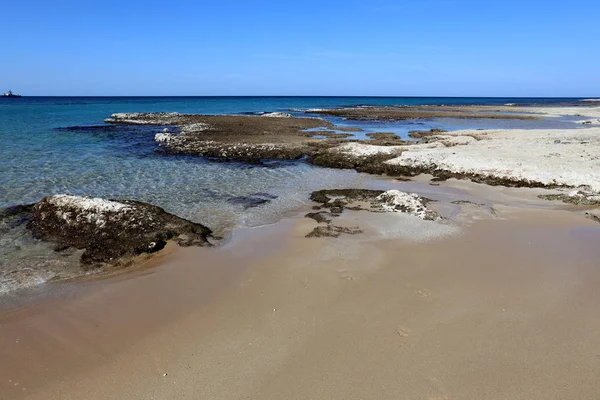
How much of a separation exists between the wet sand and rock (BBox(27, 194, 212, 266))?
33.1 inches

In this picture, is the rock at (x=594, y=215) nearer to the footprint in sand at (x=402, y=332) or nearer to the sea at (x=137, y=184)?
the sea at (x=137, y=184)

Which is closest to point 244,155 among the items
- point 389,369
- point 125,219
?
point 125,219

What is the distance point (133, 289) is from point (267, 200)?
6999 millimetres

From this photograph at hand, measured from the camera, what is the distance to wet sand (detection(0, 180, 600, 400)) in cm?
493

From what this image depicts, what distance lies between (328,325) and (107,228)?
267 inches

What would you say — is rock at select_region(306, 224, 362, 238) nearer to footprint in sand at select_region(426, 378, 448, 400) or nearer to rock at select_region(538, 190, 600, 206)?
footprint in sand at select_region(426, 378, 448, 400)

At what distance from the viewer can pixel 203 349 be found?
5586 millimetres

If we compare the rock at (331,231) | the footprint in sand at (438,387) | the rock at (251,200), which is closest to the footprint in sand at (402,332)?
the footprint in sand at (438,387)

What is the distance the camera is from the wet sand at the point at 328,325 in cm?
493

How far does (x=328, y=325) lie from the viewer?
20.2 ft

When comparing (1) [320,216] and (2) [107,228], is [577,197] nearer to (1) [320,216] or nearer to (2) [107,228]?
(1) [320,216]

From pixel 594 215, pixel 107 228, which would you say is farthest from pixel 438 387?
pixel 594 215

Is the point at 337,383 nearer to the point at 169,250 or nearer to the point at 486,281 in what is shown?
the point at 486,281

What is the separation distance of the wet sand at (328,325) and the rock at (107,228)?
0.84 metres
